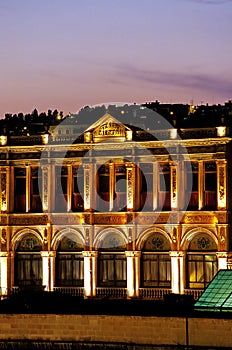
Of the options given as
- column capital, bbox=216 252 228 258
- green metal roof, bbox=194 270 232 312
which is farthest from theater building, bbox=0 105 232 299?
green metal roof, bbox=194 270 232 312

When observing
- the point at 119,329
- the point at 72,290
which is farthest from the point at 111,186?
the point at 119,329

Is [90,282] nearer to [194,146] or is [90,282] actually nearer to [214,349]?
[194,146]

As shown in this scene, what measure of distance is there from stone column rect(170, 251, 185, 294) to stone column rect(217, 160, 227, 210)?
3176mm

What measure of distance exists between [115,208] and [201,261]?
540 centimetres

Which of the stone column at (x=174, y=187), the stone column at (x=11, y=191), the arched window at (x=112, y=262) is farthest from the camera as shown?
the stone column at (x=11, y=191)

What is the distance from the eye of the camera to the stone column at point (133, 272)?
59812 millimetres

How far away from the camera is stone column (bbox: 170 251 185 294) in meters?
58.9

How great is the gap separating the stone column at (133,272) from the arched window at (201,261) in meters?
2.65

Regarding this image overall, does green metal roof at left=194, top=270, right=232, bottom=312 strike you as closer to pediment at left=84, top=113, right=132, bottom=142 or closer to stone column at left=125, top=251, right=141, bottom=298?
stone column at left=125, top=251, right=141, bottom=298

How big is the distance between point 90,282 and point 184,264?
514cm

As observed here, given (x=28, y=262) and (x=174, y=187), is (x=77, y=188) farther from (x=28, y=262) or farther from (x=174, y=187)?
(x=174, y=187)

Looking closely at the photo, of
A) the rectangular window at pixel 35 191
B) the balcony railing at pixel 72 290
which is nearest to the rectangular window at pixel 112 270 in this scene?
the balcony railing at pixel 72 290

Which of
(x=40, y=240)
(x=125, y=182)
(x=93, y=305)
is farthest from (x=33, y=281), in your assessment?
(x=93, y=305)

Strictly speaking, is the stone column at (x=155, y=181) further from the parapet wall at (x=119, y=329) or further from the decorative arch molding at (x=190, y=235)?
the parapet wall at (x=119, y=329)
